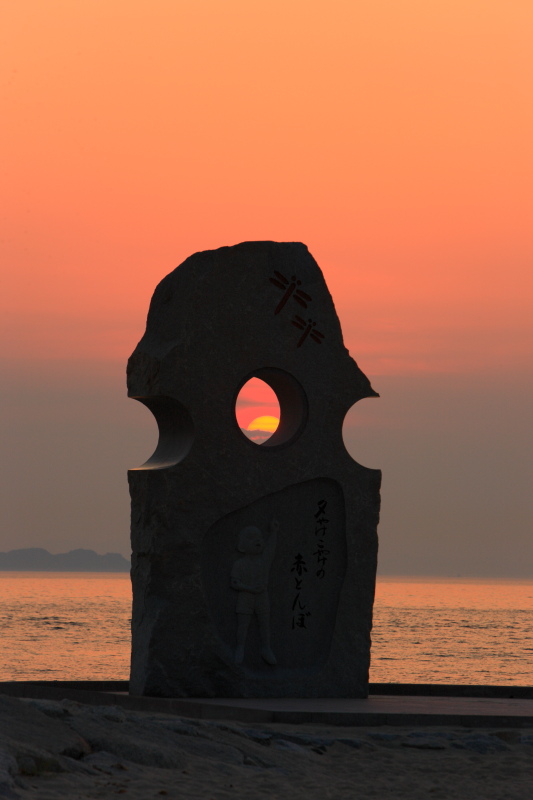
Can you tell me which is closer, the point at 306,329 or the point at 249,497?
the point at 249,497

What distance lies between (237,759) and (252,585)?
3318 mm

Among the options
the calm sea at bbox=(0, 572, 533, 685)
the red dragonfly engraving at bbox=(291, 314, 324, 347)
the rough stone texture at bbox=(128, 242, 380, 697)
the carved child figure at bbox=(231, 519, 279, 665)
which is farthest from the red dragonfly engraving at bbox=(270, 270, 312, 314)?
the calm sea at bbox=(0, 572, 533, 685)

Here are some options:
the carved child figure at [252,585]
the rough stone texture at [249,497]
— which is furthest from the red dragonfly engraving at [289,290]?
the carved child figure at [252,585]

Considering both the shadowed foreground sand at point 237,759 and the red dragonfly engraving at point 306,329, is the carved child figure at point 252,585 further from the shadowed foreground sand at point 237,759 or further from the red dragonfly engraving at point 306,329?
the red dragonfly engraving at point 306,329

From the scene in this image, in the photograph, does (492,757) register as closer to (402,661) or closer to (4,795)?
(4,795)

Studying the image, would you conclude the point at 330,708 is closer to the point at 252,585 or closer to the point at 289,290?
the point at 252,585

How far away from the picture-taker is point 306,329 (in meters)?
12.5

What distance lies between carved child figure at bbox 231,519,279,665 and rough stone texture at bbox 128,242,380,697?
15 millimetres

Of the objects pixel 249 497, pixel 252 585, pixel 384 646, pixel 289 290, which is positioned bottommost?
pixel 384 646

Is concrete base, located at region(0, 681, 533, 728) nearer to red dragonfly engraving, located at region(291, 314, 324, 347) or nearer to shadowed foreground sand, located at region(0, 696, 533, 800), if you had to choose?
shadowed foreground sand, located at region(0, 696, 533, 800)

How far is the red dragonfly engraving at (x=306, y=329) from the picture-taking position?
490 inches

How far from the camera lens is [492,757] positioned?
9547 mm

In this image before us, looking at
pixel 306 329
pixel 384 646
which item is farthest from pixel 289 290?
pixel 384 646

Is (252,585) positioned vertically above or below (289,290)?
below
